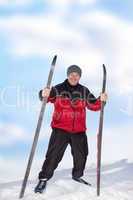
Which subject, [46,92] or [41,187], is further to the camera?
[41,187]

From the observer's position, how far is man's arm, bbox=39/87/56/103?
9844 mm

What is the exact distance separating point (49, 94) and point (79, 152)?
118cm

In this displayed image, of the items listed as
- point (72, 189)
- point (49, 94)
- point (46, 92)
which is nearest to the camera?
point (46, 92)

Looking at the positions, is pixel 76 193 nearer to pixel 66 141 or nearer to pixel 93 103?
pixel 66 141

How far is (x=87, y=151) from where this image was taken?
10.4 meters

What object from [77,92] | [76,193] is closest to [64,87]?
[77,92]

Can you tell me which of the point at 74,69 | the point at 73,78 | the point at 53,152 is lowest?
the point at 53,152

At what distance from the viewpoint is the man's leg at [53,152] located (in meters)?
10.2

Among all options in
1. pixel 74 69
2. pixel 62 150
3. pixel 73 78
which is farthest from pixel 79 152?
pixel 74 69

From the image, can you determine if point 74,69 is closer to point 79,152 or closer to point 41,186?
point 79,152

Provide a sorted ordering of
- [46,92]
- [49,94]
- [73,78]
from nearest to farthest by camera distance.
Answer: [46,92], [49,94], [73,78]

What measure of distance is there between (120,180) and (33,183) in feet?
6.97

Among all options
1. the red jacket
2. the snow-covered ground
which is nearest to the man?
the red jacket

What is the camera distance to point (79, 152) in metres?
10.3
